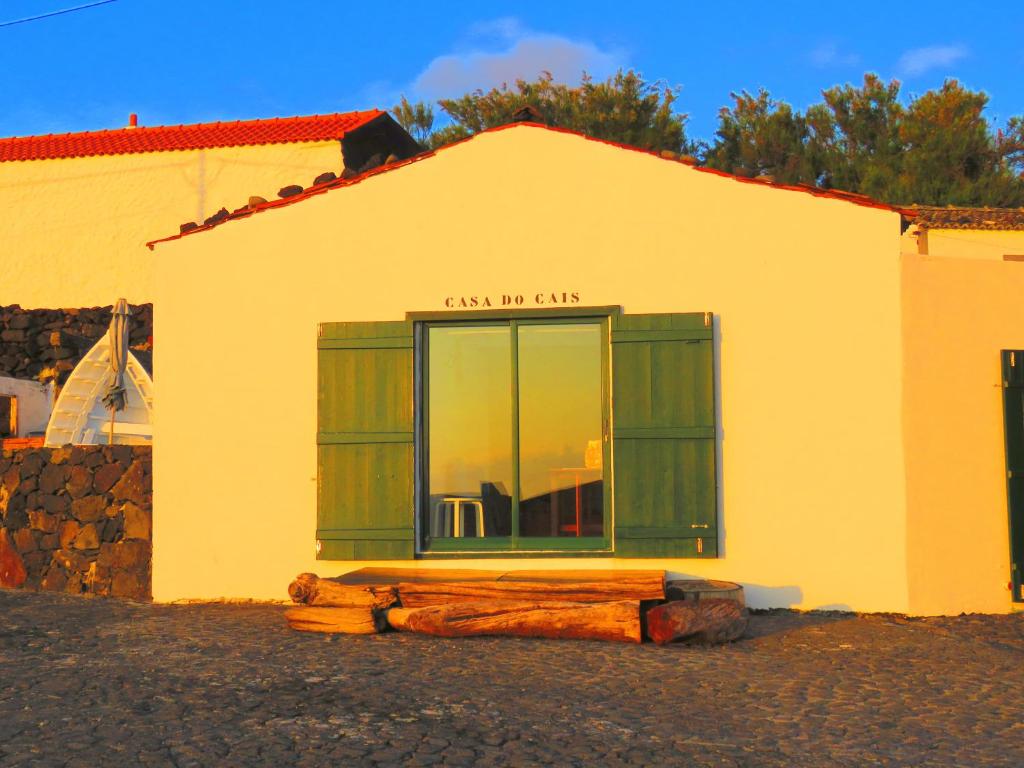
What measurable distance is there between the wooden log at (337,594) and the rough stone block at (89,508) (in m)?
2.48

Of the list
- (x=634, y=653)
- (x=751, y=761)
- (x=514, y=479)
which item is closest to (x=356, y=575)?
(x=514, y=479)

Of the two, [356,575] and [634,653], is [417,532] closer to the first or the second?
[356,575]

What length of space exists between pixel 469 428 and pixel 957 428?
339 cm

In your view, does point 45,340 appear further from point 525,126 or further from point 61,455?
point 525,126

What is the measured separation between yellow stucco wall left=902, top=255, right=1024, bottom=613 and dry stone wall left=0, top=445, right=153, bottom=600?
5568 mm

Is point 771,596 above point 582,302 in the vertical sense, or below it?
below

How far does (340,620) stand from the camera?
23.2ft

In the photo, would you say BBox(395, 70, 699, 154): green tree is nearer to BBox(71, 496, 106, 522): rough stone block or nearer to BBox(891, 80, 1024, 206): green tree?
BBox(891, 80, 1024, 206): green tree

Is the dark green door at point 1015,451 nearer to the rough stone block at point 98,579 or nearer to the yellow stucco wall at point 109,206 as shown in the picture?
the rough stone block at point 98,579

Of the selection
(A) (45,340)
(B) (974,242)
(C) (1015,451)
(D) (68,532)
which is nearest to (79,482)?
(D) (68,532)

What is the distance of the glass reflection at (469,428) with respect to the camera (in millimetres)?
8242

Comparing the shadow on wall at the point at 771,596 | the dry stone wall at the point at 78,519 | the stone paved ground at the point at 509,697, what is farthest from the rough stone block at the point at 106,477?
the shadow on wall at the point at 771,596

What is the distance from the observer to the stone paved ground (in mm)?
4578

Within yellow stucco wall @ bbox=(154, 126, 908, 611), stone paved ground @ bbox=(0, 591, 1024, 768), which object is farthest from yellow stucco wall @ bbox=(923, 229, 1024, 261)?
stone paved ground @ bbox=(0, 591, 1024, 768)
